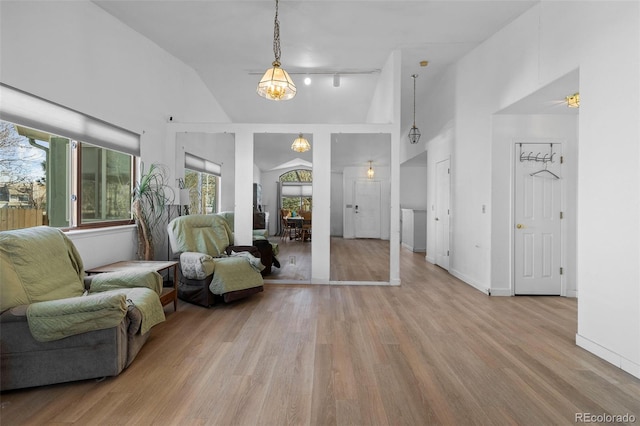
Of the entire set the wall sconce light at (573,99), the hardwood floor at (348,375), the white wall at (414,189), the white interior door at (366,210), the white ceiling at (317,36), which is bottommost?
the hardwood floor at (348,375)

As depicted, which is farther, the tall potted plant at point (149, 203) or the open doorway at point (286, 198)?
the open doorway at point (286, 198)

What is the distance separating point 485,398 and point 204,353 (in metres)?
1.94

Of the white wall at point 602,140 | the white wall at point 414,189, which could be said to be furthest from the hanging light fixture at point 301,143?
the white wall at point 414,189

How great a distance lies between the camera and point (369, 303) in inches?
147

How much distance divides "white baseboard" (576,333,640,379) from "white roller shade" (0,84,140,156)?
480cm

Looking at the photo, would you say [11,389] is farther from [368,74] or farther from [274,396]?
[368,74]

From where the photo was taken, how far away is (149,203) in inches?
158

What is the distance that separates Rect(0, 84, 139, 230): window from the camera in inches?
100.0

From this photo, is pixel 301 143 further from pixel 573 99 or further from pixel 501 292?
pixel 501 292

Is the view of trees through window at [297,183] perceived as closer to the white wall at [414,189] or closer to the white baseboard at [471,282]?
the white baseboard at [471,282]

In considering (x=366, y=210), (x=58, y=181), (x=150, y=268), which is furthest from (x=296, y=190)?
(x=58, y=181)

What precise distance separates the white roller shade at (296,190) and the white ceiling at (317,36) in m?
0.45

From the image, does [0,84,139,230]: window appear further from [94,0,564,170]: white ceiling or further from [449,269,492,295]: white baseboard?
[449,269,492,295]: white baseboard

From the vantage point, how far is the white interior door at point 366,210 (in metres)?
5.29
